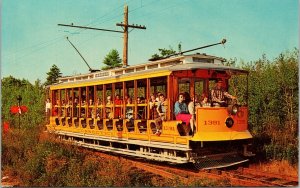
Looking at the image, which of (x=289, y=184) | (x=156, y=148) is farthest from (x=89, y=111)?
(x=289, y=184)

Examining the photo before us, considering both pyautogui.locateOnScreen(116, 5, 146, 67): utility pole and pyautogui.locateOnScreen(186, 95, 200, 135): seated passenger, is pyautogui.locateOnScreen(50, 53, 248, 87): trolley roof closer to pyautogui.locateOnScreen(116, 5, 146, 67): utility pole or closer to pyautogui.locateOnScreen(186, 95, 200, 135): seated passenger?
pyautogui.locateOnScreen(186, 95, 200, 135): seated passenger

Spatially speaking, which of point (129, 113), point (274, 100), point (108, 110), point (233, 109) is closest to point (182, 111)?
point (233, 109)

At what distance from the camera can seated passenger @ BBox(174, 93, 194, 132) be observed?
33.6 feet

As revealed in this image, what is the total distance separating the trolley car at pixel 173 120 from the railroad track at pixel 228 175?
327 mm

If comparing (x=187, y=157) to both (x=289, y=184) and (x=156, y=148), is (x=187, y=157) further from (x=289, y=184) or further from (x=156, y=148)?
(x=289, y=184)

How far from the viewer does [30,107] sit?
27.2m

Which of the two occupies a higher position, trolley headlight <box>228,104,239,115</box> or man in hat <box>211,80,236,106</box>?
man in hat <box>211,80,236,106</box>

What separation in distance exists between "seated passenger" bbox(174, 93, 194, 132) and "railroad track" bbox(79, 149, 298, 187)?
1.30m

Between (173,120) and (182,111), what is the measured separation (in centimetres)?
38

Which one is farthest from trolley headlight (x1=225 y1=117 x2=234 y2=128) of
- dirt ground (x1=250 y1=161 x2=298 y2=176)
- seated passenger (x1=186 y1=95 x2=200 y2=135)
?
dirt ground (x1=250 y1=161 x2=298 y2=176)

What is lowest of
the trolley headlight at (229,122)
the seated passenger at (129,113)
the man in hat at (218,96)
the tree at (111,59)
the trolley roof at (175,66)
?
the trolley headlight at (229,122)

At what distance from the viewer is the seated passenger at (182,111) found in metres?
10.2

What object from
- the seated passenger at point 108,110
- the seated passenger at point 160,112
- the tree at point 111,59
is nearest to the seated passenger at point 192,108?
the seated passenger at point 160,112

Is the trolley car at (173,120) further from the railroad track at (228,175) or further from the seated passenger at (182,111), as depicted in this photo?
the railroad track at (228,175)
